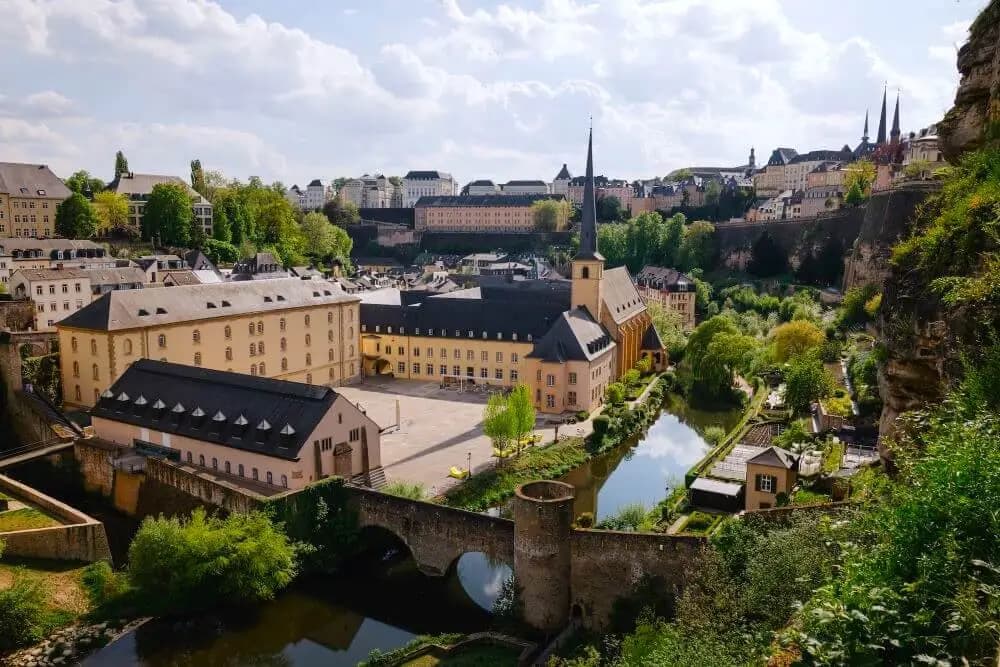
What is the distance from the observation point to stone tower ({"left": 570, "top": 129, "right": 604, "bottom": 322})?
53.5 metres

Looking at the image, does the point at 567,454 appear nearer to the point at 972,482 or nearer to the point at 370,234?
the point at 972,482

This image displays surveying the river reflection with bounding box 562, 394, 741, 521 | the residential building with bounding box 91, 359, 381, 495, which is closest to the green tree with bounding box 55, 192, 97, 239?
the residential building with bounding box 91, 359, 381, 495

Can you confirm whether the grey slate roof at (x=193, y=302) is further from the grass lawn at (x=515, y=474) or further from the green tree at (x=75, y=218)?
the green tree at (x=75, y=218)

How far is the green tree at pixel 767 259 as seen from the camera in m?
94.9

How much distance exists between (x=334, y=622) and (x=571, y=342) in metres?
27.3

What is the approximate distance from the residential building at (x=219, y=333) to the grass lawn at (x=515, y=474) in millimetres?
20129

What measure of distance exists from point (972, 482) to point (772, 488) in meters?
21.2

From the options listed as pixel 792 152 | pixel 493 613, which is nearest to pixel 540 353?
pixel 493 613

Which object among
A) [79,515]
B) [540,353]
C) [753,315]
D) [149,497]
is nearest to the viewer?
[79,515]

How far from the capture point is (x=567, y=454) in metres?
39.9

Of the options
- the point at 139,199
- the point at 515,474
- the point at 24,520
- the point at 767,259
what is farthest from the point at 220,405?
the point at 767,259

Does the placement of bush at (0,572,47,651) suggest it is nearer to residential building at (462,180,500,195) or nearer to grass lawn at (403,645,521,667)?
grass lawn at (403,645,521,667)

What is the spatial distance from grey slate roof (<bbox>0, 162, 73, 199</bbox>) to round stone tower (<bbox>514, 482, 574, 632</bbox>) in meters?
78.0

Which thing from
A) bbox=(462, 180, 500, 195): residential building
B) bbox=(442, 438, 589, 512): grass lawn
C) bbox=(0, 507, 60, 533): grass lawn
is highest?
bbox=(462, 180, 500, 195): residential building
